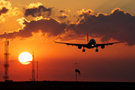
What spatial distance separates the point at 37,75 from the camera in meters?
166

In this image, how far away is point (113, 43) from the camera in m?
140

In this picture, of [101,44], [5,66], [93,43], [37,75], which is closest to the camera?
[93,43]
